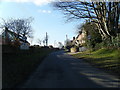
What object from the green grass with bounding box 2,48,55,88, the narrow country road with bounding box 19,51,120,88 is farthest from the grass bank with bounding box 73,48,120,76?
the green grass with bounding box 2,48,55,88

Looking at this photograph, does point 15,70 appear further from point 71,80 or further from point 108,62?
point 108,62

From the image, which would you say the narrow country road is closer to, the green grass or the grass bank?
the green grass

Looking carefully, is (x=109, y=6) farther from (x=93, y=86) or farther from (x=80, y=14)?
(x=93, y=86)

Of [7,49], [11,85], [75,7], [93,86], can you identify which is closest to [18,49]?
[7,49]

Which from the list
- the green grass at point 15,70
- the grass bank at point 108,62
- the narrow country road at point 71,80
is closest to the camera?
the narrow country road at point 71,80

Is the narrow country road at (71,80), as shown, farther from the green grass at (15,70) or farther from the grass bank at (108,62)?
the grass bank at (108,62)

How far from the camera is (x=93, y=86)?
248 inches

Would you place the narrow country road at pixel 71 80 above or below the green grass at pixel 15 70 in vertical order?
below

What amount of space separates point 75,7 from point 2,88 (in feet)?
64.2

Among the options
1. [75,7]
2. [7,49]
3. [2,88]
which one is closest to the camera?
[2,88]

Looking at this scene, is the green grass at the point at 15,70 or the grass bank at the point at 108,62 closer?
the green grass at the point at 15,70

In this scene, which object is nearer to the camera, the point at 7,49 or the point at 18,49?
the point at 7,49

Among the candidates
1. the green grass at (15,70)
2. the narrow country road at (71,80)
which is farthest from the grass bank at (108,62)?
the green grass at (15,70)

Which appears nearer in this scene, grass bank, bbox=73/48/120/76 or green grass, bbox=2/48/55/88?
green grass, bbox=2/48/55/88
